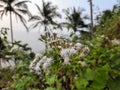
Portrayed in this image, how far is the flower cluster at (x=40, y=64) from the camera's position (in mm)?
2420

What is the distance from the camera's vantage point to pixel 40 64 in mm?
2531

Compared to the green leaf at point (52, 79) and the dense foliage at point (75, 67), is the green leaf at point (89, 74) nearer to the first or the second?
the dense foliage at point (75, 67)

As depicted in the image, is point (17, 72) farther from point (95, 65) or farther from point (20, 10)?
point (20, 10)

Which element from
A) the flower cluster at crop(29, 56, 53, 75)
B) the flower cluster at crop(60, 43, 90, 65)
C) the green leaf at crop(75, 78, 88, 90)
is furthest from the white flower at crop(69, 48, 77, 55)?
the green leaf at crop(75, 78, 88, 90)

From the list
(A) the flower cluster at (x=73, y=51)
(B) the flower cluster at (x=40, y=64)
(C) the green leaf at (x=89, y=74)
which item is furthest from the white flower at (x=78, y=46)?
(C) the green leaf at (x=89, y=74)

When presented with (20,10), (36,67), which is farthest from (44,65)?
(20,10)

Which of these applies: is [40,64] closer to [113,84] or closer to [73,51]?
[73,51]

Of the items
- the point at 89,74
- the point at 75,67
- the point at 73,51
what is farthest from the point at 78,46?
the point at 89,74

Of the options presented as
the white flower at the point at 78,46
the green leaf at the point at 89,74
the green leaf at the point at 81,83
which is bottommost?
the green leaf at the point at 81,83

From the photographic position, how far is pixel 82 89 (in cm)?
204

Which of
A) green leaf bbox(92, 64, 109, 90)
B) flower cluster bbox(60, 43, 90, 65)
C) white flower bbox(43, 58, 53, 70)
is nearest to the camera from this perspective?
green leaf bbox(92, 64, 109, 90)

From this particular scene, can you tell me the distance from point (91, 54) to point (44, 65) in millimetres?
306

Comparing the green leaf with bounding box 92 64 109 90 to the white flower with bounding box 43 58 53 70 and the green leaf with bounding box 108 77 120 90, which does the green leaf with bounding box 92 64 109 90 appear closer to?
the green leaf with bounding box 108 77 120 90

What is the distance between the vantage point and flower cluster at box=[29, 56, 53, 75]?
2.42m
